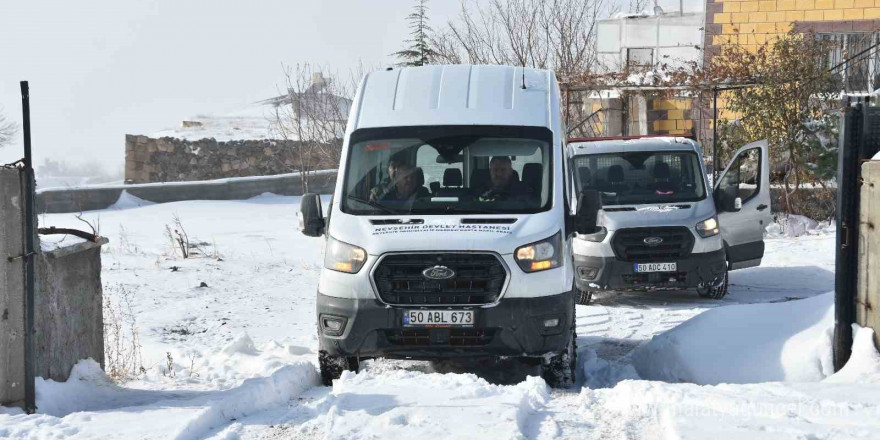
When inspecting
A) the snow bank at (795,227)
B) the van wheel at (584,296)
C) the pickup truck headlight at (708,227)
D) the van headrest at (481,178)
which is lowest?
the van wheel at (584,296)

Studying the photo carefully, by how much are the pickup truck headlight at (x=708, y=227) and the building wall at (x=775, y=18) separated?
13719 mm

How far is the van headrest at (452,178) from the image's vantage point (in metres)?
8.45

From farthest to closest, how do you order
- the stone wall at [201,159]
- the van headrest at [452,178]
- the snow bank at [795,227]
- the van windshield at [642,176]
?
1. the stone wall at [201,159]
2. the snow bank at [795,227]
3. the van windshield at [642,176]
4. the van headrest at [452,178]

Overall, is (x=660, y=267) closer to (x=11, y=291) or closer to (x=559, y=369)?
(x=559, y=369)

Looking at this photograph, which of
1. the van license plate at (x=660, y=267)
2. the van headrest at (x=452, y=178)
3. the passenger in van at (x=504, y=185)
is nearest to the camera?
the passenger in van at (x=504, y=185)

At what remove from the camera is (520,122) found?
8680 millimetres

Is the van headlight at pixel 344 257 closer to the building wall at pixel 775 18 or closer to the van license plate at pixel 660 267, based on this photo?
the van license plate at pixel 660 267

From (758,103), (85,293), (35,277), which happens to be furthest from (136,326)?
(758,103)

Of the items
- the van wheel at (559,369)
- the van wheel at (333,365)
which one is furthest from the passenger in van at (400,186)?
the van wheel at (559,369)

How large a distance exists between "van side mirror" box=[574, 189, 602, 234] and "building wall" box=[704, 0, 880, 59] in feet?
59.6

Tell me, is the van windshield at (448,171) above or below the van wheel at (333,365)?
above

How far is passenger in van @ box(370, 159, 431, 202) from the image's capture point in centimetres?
841

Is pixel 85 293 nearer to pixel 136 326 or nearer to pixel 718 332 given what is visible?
pixel 136 326

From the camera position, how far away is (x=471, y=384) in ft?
23.9
